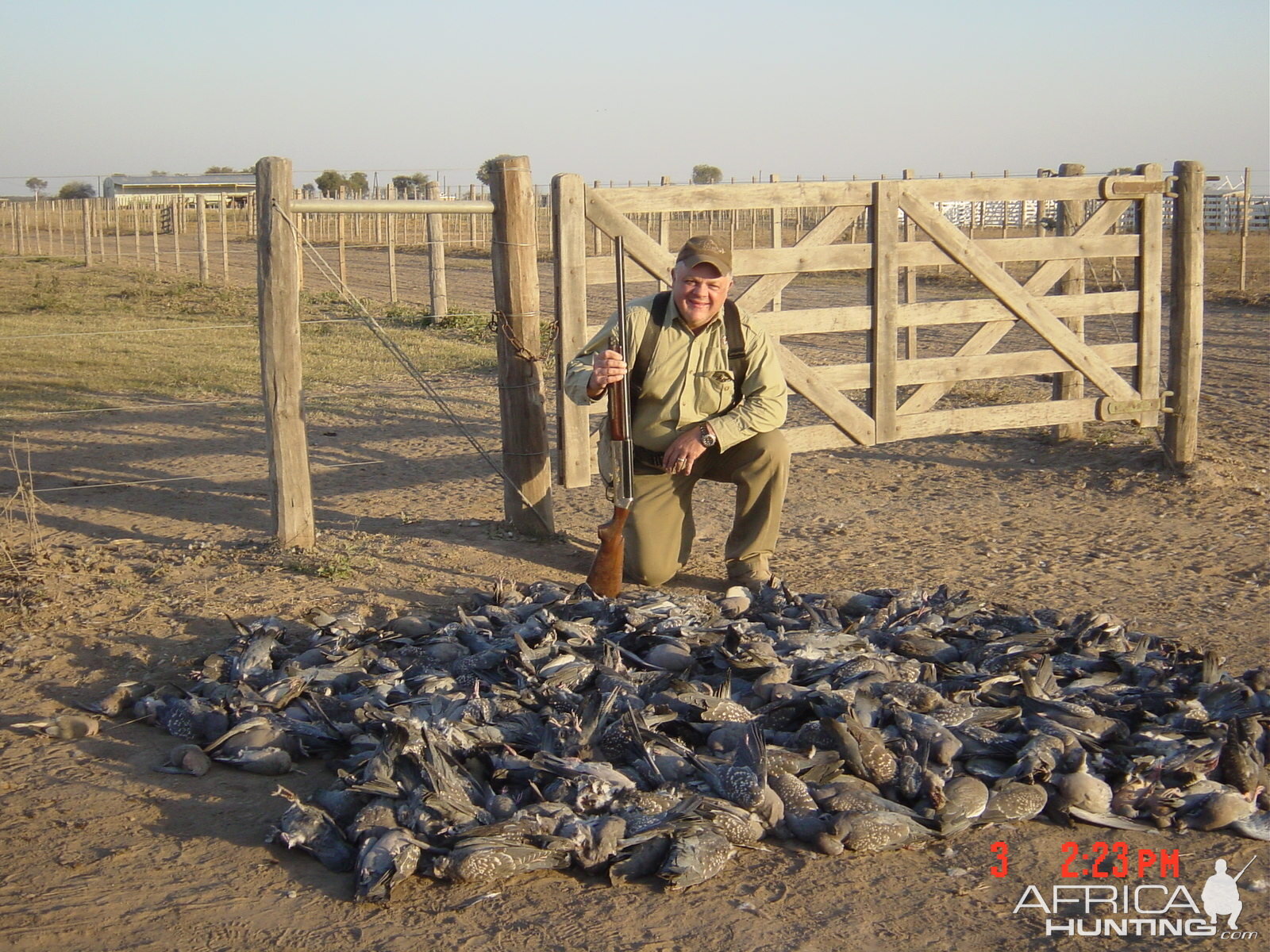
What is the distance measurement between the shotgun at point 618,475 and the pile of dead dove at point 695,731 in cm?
26

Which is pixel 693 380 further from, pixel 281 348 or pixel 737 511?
pixel 281 348

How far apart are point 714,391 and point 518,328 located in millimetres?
1149

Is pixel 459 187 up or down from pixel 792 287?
up

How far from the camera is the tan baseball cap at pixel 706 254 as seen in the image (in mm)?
5461

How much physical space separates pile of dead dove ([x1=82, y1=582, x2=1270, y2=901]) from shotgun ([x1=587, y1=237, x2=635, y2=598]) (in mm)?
261

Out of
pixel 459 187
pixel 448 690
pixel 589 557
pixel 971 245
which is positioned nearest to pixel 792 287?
pixel 459 187

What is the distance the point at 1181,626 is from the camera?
5.46m

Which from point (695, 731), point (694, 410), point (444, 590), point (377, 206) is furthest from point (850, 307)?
point (695, 731)

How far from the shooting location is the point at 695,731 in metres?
4.09

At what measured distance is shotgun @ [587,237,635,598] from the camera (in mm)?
5512

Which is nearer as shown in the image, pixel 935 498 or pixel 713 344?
pixel 713 344

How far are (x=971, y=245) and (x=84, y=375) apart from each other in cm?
897

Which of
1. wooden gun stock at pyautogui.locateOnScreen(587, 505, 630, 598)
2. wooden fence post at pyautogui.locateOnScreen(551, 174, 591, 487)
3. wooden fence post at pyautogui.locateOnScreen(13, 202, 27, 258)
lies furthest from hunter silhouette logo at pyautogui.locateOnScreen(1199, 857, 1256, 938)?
wooden fence post at pyautogui.locateOnScreen(13, 202, 27, 258)

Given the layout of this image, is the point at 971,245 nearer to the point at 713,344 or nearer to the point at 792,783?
the point at 713,344
